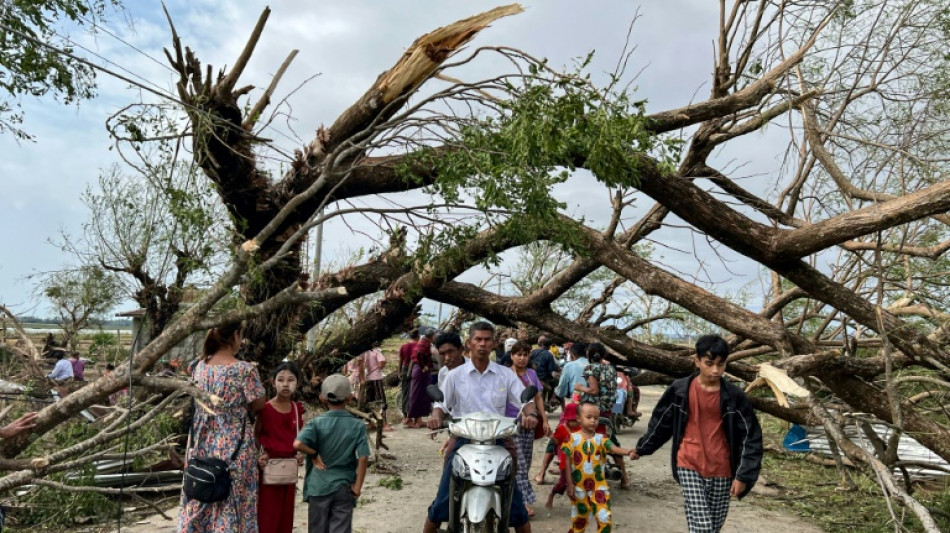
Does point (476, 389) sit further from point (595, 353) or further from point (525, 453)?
point (595, 353)

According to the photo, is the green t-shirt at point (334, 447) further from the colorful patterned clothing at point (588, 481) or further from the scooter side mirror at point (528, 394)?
the colorful patterned clothing at point (588, 481)

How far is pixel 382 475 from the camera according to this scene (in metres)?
8.49

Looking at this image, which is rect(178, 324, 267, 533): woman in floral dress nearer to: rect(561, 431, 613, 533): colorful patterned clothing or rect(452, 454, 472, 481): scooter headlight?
rect(452, 454, 472, 481): scooter headlight

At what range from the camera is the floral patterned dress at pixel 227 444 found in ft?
14.4

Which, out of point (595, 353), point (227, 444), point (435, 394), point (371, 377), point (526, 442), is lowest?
point (526, 442)

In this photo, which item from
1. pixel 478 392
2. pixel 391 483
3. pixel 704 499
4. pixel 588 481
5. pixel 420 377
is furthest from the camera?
pixel 420 377

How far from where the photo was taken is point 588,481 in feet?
18.4

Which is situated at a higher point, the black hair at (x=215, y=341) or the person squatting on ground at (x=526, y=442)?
the black hair at (x=215, y=341)

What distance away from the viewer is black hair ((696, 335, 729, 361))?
4281 mm

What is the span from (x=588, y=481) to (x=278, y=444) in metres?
2.51

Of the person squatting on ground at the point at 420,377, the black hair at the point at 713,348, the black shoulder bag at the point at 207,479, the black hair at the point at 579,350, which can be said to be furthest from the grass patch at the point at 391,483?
the black hair at the point at 713,348

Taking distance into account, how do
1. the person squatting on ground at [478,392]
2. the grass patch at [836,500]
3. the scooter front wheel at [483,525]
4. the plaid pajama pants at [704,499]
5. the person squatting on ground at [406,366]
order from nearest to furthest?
the plaid pajama pants at [704,499] < the scooter front wheel at [483,525] < the person squatting on ground at [478,392] < the grass patch at [836,500] < the person squatting on ground at [406,366]

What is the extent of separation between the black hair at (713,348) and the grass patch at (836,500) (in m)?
2.45

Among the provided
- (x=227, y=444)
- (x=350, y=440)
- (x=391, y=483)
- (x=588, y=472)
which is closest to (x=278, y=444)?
(x=227, y=444)
